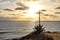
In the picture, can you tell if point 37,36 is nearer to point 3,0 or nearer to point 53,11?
point 53,11

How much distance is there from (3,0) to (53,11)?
0.69 meters

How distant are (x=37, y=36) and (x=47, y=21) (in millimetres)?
282

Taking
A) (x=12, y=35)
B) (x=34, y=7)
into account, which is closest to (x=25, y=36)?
(x=12, y=35)

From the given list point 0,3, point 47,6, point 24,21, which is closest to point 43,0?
point 47,6

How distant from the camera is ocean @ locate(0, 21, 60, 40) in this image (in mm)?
3152

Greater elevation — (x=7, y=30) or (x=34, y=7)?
(x=34, y=7)

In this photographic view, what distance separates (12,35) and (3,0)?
1.58ft

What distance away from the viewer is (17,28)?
124 inches

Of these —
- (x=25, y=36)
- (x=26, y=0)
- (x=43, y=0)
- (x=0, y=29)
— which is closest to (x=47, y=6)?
(x=43, y=0)

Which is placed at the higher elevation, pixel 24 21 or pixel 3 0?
pixel 3 0

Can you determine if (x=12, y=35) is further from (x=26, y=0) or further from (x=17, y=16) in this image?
(x=26, y=0)

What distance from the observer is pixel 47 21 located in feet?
10.4

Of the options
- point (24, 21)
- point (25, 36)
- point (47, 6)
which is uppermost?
point (47, 6)

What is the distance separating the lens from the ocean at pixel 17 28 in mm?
3152
